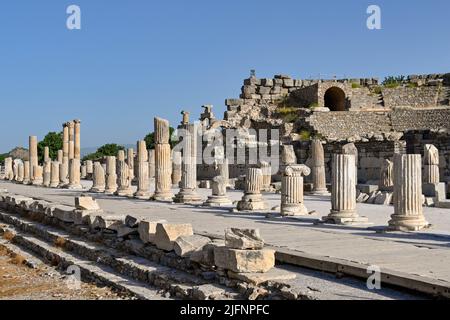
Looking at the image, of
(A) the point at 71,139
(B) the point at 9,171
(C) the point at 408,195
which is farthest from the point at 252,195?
(B) the point at 9,171

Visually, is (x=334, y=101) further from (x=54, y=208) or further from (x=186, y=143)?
(x=54, y=208)

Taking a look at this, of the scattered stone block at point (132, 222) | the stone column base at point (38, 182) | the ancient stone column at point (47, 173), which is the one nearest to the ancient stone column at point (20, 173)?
the stone column base at point (38, 182)

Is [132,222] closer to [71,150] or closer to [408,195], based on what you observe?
[408,195]

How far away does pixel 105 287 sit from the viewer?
9.66m

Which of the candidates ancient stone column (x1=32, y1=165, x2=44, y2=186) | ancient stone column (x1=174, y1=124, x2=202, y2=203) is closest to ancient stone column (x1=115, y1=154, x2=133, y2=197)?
ancient stone column (x1=174, y1=124, x2=202, y2=203)

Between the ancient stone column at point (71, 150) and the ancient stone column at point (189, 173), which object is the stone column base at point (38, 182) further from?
the ancient stone column at point (189, 173)

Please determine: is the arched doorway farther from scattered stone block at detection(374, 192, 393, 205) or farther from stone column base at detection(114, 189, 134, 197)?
scattered stone block at detection(374, 192, 393, 205)

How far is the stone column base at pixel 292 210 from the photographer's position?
15.2 m

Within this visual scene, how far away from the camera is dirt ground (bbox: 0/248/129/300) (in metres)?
9.30

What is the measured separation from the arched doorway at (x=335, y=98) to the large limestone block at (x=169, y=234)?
124 ft

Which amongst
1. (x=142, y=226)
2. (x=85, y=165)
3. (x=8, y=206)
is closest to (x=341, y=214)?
(x=142, y=226)

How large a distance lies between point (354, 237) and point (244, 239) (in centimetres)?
351

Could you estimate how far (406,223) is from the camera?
11883mm

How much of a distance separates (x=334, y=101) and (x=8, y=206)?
32.2m
